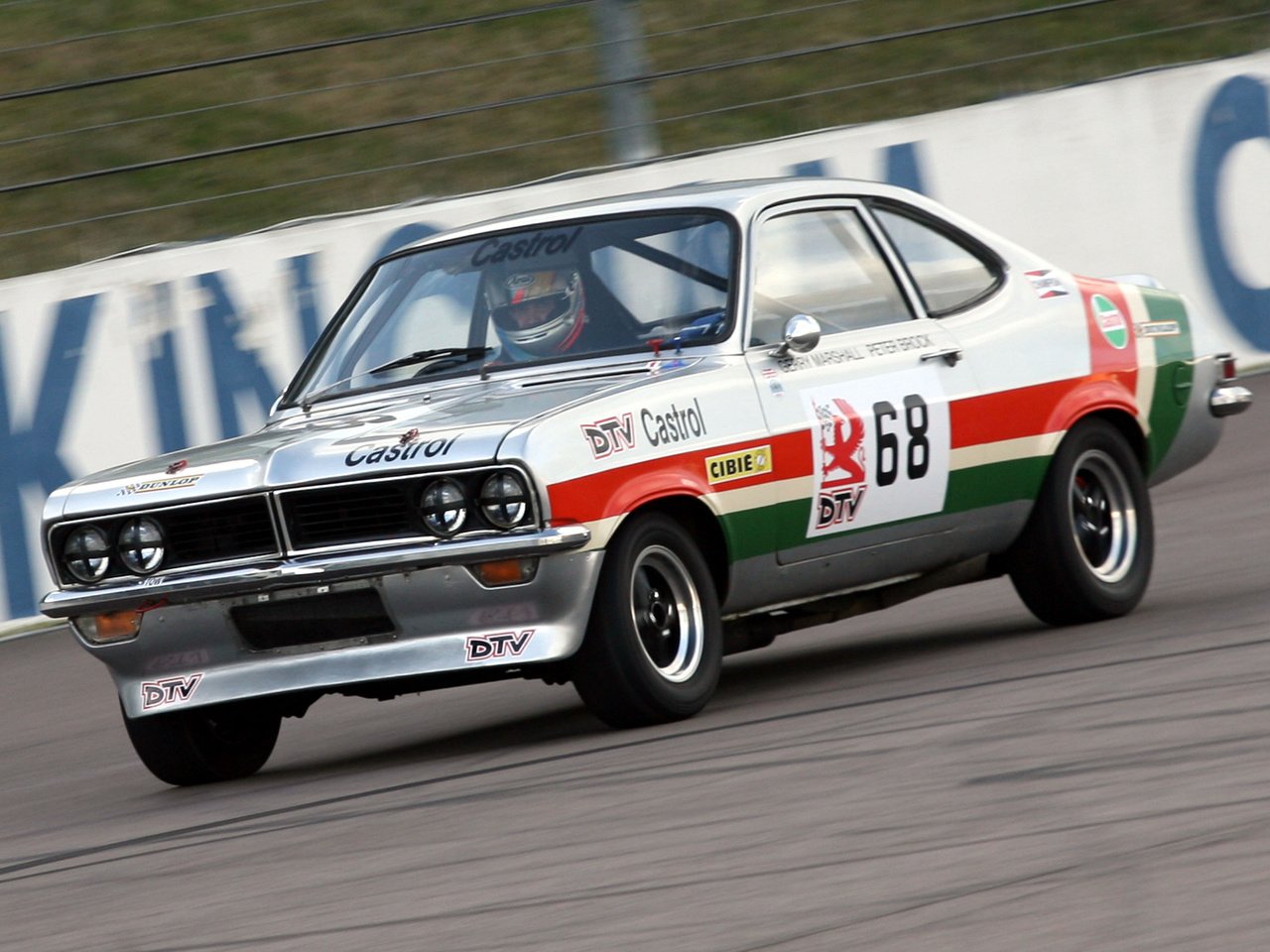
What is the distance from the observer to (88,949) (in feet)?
16.0

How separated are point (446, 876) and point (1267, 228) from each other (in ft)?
38.6

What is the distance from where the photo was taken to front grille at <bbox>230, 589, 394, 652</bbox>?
645 cm

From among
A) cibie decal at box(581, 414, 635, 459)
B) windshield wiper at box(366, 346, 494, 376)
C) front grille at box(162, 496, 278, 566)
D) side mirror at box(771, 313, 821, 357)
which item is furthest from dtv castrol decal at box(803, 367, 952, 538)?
front grille at box(162, 496, 278, 566)

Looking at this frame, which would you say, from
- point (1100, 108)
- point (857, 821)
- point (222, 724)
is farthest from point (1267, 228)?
point (857, 821)

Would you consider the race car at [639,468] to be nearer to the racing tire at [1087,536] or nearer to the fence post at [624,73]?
the racing tire at [1087,536]

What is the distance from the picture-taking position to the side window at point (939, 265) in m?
7.88

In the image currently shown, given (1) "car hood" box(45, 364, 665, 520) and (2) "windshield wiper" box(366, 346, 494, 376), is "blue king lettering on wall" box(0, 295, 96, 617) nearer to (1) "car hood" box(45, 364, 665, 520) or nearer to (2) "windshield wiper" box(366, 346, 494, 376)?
(2) "windshield wiper" box(366, 346, 494, 376)

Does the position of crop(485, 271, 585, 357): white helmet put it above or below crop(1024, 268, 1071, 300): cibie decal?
above

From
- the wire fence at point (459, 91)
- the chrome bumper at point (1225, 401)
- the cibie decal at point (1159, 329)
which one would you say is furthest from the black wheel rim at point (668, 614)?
the wire fence at point (459, 91)

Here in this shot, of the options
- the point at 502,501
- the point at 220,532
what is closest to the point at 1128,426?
the point at 502,501

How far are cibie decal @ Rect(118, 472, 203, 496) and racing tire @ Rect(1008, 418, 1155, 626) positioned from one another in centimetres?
276

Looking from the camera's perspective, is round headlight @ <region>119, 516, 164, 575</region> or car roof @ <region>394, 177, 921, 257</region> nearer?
round headlight @ <region>119, 516, 164, 575</region>

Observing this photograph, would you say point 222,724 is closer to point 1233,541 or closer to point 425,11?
point 1233,541

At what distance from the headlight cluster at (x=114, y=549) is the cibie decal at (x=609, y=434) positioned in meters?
1.23
